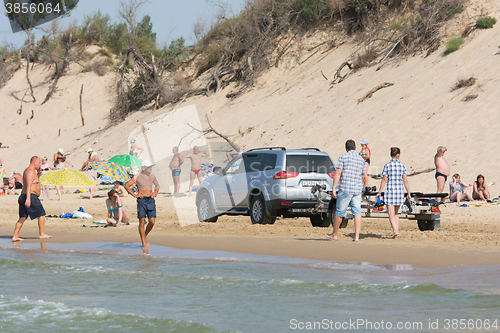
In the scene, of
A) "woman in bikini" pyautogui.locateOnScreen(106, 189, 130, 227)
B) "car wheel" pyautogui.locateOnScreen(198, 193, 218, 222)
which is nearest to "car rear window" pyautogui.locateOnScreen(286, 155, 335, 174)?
"car wheel" pyautogui.locateOnScreen(198, 193, 218, 222)

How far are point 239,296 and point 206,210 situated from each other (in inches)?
304

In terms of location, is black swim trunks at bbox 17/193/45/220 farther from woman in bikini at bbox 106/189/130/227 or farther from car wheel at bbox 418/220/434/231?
car wheel at bbox 418/220/434/231

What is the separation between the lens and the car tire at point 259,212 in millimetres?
13070

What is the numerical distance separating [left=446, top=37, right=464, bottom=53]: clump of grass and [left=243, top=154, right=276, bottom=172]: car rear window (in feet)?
53.7

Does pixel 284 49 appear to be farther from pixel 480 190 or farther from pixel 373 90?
pixel 480 190

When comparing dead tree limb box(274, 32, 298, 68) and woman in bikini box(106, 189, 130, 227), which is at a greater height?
dead tree limb box(274, 32, 298, 68)

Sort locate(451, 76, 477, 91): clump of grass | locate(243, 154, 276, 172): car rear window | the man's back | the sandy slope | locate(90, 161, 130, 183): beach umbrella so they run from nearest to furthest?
the man's back, locate(243, 154, 276, 172): car rear window, the sandy slope, locate(90, 161, 130, 183): beach umbrella, locate(451, 76, 477, 91): clump of grass

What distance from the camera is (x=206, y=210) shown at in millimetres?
14742

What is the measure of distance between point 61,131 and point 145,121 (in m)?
11.0

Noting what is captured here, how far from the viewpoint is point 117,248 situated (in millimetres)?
11469

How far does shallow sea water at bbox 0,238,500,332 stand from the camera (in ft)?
19.4

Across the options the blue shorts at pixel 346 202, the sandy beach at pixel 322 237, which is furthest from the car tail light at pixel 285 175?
the blue shorts at pixel 346 202

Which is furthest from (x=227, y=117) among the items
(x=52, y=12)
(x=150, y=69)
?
(x=52, y=12)

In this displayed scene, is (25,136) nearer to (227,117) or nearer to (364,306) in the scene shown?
(227,117)
